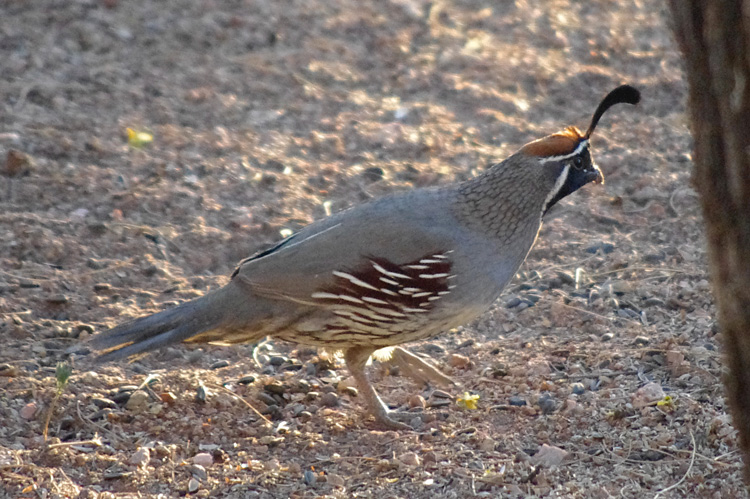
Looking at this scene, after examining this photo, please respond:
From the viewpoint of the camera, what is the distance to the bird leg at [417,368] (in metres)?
4.42

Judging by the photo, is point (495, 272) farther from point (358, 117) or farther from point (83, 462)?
point (358, 117)

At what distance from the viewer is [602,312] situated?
4.83 metres

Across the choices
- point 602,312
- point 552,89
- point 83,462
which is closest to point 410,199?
point 602,312

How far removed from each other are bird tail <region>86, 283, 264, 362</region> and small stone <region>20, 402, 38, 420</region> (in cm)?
32

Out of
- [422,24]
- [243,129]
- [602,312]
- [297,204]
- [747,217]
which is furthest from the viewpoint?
[422,24]

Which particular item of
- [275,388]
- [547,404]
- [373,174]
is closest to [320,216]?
[373,174]

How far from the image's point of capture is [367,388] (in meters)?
4.24

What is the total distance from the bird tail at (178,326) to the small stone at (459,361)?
0.98 metres

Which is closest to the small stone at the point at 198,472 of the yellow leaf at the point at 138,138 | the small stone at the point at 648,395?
the small stone at the point at 648,395

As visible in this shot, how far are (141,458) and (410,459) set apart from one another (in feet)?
3.41

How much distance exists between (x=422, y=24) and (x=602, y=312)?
421 centimetres

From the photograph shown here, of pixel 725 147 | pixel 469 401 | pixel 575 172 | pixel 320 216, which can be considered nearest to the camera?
pixel 725 147

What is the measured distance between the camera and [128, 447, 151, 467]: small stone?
145 inches

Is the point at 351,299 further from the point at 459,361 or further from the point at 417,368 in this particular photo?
the point at 459,361
